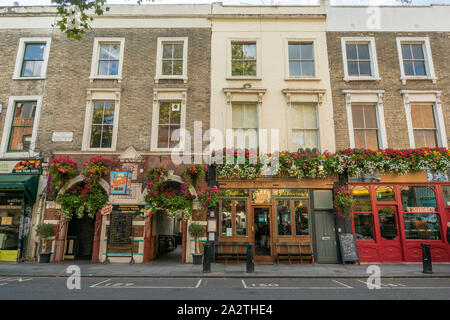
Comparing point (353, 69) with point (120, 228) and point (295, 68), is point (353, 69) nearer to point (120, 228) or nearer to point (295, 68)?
point (295, 68)

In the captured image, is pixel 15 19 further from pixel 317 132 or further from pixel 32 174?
pixel 317 132

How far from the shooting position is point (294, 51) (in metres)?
13.6

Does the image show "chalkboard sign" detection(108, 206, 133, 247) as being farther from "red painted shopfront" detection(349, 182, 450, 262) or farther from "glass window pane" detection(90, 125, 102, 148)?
"red painted shopfront" detection(349, 182, 450, 262)

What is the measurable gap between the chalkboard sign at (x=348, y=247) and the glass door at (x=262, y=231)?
3124 mm

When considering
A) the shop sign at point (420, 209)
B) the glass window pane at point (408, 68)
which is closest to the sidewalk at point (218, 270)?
the shop sign at point (420, 209)

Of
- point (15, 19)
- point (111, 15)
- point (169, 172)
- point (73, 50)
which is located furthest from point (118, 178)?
point (15, 19)

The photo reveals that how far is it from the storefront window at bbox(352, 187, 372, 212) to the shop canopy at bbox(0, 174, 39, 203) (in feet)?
48.4

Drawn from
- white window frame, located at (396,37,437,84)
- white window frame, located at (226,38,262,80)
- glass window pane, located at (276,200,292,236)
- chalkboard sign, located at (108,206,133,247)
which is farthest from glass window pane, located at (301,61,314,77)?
chalkboard sign, located at (108,206,133,247)

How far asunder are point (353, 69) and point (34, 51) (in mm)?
16972

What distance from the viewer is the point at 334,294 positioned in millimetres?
6668

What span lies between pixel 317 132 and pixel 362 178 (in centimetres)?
296

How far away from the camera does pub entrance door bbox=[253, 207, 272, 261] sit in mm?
11365

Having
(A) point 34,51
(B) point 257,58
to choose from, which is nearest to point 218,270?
(B) point 257,58

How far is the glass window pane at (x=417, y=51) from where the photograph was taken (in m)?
13.3
